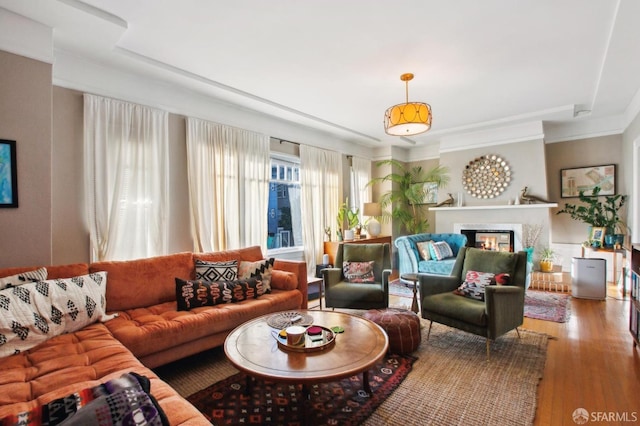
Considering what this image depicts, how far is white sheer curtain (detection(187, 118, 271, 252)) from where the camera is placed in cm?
386

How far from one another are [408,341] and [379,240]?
12.0 ft

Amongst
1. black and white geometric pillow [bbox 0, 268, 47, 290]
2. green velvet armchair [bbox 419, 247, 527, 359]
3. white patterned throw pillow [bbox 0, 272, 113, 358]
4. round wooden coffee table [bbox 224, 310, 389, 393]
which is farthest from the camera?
green velvet armchair [bbox 419, 247, 527, 359]

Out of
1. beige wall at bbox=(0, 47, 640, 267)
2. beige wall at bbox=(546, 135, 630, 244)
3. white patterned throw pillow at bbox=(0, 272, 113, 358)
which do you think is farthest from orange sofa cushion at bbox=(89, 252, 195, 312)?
beige wall at bbox=(546, 135, 630, 244)

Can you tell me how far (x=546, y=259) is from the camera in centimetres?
522

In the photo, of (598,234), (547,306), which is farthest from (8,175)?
(598,234)

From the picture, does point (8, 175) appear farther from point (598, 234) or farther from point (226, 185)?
point (598, 234)

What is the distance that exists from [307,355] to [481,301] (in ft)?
6.21

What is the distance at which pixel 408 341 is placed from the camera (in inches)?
107

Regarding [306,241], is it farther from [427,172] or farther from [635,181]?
[635,181]

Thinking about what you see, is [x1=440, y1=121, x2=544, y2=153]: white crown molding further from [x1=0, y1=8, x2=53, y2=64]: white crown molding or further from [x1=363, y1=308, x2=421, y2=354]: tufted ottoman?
[x1=0, y1=8, x2=53, y2=64]: white crown molding

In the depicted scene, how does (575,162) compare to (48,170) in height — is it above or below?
above

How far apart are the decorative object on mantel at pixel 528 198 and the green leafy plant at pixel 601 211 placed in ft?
1.57

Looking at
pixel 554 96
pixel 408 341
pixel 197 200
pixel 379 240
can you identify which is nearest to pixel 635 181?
pixel 554 96

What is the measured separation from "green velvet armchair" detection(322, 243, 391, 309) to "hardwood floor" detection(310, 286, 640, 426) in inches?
60.9
